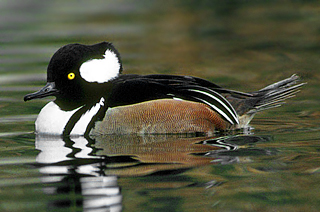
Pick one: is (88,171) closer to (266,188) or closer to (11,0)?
(266,188)

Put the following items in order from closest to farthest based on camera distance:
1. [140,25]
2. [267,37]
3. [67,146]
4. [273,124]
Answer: [67,146]
[273,124]
[267,37]
[140,25]

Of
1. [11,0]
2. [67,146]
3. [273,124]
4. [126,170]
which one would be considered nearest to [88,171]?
[126,170]

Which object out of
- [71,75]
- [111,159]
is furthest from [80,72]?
[111,159]

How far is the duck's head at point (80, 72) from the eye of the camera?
7941 millimetres

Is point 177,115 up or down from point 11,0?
down

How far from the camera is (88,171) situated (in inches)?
248

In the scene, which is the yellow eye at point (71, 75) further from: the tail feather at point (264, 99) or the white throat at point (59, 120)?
the tail feather at point (264, 99)

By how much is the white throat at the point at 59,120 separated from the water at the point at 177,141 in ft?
0.49

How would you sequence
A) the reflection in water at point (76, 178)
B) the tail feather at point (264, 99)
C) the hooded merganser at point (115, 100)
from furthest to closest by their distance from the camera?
the tail feather at point (264, 99) < the hooded merganser at point (115, 100) < the reflection in water at point (76, 178)

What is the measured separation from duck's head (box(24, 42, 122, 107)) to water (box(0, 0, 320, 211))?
60 cm

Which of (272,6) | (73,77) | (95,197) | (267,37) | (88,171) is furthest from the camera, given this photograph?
(272,6)

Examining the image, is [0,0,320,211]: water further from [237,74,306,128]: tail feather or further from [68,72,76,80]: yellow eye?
[68,72,76,80]: yellow eye

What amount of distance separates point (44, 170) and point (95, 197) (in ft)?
3.55

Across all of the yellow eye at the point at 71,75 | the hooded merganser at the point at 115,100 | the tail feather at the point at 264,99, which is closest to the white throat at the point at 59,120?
the hooded merganser at the point at 115,100
